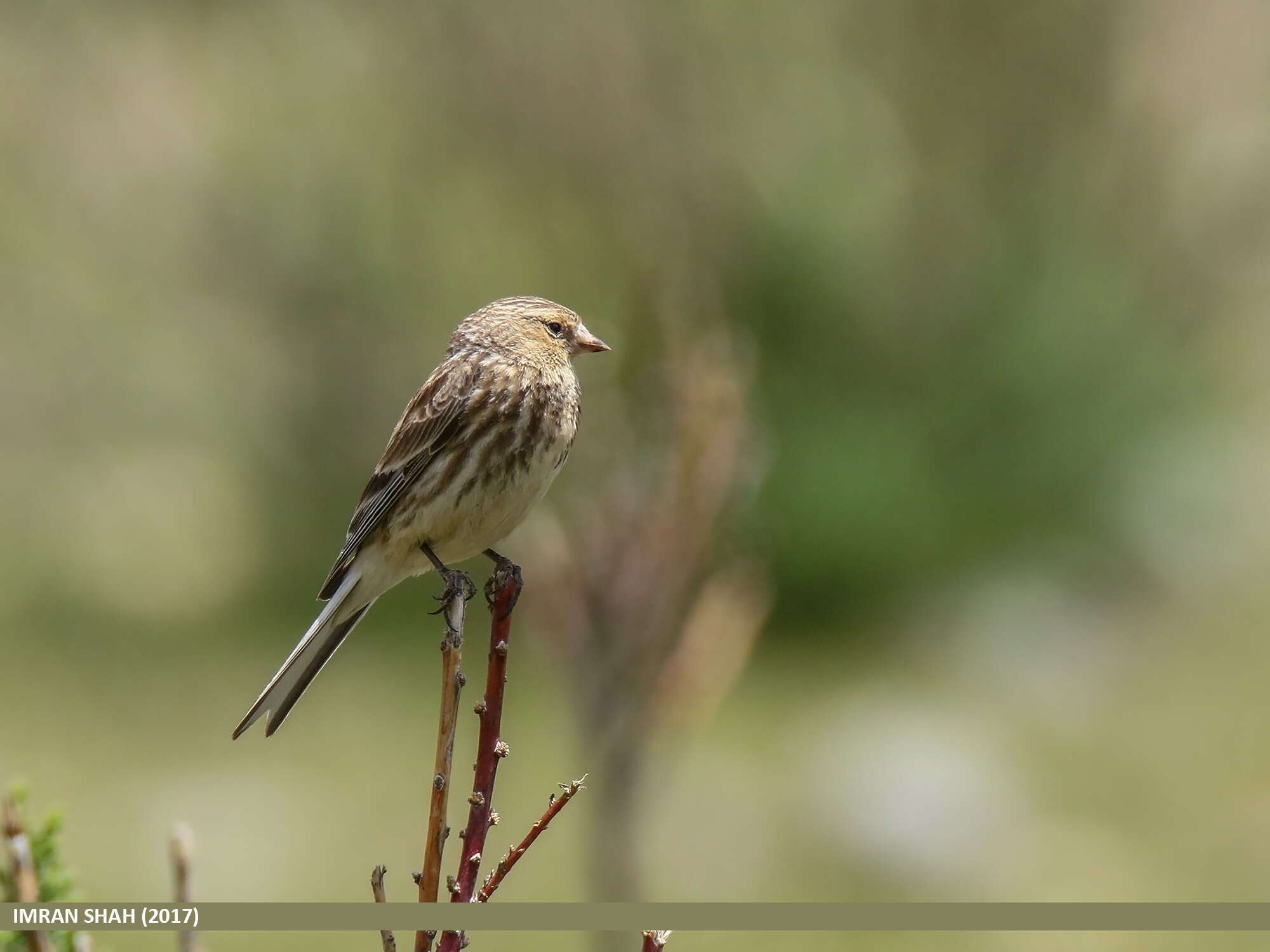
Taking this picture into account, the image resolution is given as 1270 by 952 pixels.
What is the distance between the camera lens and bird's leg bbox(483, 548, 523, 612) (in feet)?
8.87

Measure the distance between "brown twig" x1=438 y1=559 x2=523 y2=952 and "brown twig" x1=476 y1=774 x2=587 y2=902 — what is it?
2 centimetres

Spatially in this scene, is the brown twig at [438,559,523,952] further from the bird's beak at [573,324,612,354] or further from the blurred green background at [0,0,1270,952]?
the blurred green background at [0,0,1270,952]

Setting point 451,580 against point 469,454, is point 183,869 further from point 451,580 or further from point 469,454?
point 469,454

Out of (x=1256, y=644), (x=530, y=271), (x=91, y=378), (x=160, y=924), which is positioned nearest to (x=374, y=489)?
(x=160, y=924)

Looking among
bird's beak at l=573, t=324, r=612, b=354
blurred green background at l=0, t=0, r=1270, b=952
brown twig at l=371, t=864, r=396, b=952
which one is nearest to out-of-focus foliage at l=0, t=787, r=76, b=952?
brown twig at l=371, t=864, r=396, b=952

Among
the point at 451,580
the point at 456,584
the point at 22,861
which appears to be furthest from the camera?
the point at 451,580

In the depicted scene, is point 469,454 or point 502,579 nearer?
point 502,579

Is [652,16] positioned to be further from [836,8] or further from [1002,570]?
[1002,570]

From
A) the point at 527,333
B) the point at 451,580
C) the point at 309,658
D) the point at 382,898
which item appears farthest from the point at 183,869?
the point at 527,333

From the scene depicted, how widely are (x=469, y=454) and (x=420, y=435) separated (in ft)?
0.44

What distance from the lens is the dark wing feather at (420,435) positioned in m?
3.17

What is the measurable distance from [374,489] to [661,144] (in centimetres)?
643

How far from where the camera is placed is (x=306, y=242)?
9641 millimetres

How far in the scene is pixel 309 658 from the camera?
286cm
